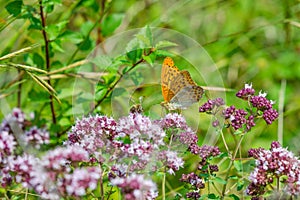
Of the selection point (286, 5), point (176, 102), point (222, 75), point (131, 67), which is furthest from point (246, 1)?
point (176, 102)

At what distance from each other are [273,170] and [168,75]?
49 centimetres

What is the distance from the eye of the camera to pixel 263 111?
1.71m

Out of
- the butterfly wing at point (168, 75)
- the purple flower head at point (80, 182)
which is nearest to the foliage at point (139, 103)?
the purple flower head at point (80, 182)

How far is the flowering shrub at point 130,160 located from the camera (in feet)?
4.30

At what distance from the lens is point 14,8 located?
2.29 metres

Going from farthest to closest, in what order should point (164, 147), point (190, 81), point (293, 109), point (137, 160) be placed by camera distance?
1. point (293, 109)
2. point (190, 81)
3. point (164, 147)
4. point (137, 160)

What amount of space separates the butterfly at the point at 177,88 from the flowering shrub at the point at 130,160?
0.42ft

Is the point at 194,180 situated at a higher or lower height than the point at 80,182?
higher

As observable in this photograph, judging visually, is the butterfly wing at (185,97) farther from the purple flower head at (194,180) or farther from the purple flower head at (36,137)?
the purple flower head at (36,137)

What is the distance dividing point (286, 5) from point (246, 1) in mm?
516

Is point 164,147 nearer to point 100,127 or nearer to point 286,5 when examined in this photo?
point 100,127

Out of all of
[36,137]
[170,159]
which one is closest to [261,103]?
[170,159]

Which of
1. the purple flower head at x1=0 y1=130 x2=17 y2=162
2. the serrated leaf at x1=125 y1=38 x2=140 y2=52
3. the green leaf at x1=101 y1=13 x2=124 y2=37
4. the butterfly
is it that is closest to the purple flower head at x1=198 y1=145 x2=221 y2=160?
the butterfly

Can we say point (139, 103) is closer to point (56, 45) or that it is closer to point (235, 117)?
point (235, 117)
